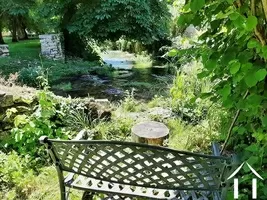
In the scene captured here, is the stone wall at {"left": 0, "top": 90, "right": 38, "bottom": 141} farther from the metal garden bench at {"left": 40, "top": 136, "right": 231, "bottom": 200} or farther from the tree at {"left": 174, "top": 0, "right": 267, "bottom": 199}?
the tree at {"left": 174, "top": 0, "right": 267, "bottom": 199}

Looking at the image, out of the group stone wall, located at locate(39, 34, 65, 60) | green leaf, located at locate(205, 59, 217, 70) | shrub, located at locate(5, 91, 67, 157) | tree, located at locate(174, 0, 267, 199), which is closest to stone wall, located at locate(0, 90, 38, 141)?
shrub, located at locate(5, 91, 67, 157)

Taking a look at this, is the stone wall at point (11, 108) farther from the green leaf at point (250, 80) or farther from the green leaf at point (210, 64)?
the green leaf at point (250, 80)

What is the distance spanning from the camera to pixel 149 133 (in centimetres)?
296

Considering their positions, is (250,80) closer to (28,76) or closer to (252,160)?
(252,160)

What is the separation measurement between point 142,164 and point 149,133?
5.24 feet

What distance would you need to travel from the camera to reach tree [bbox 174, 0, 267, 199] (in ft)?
4.26

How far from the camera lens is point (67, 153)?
1.45 metres

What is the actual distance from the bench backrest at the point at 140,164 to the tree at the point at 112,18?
8.11 meters

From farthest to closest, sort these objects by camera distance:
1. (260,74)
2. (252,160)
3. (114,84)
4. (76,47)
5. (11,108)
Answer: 1. (76,47)
2. (114,84)
3. (11,108)
4. (252,160)
5. (260,74)

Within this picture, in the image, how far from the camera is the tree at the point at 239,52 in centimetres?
130

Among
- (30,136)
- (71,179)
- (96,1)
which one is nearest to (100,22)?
(96,1)

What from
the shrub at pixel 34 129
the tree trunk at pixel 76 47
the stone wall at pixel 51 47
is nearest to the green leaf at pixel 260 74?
the shrub at pixel 34 129

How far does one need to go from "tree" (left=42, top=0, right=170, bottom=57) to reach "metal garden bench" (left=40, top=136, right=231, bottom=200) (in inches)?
320

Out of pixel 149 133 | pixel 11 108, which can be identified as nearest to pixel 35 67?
pixel 11 108
